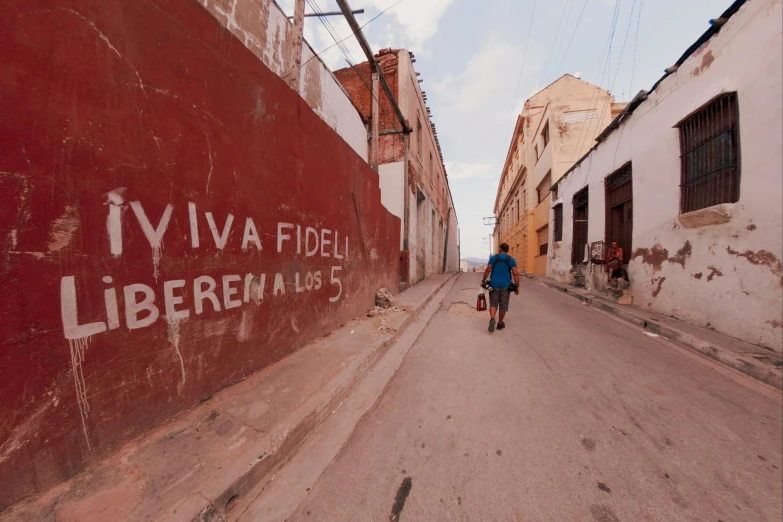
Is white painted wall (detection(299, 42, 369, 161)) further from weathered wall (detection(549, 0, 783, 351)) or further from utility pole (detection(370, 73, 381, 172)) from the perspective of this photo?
weathered wall (detection(549, 0, 783, 351))

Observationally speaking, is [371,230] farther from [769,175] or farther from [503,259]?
[769,175]

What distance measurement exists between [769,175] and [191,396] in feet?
23.3

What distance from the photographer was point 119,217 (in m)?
1.76

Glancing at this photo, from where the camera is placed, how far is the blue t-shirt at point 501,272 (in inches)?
193

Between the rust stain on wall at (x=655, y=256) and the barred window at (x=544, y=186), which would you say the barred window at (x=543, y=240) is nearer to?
the barred window at (x=544, y=186)

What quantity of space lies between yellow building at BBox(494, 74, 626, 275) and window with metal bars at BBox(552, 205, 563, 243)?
0.32 feet

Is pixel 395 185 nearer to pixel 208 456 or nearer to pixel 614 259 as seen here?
pixel 614 259

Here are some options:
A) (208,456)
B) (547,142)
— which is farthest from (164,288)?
(547,142)

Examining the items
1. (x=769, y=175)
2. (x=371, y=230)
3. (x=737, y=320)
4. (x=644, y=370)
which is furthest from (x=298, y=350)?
(x=769, y=175)

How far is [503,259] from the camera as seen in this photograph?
5.00 m

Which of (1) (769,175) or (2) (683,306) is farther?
(2) (683,306)

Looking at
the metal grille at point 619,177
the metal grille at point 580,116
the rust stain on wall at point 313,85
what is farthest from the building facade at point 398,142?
the metal grille at point 580,116

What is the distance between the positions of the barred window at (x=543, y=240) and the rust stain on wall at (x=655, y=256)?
10.4 m

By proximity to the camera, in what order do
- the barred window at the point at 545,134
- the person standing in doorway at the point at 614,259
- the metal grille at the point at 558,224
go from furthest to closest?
the barred window at the point at 545,134
the metal grille at the point at 558,224
the person standing in doorway at the point at 614,259
